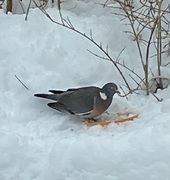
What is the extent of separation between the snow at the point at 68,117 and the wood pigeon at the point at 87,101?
85 millimetres

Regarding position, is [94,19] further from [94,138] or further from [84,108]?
[94,138]

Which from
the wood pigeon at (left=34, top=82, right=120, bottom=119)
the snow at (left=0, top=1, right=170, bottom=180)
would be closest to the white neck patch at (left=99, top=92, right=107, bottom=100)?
the wood pigeon at (left=34, top=82, right=120, bottom=119)

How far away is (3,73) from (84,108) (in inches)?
27.6

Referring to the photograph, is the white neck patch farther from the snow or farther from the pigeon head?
the snow

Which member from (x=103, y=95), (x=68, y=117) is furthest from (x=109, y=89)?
(x=68, y=117)

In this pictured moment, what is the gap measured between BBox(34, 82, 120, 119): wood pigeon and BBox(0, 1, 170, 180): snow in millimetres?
85

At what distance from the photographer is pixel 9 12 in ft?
15.9

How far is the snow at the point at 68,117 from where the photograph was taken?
3.42m

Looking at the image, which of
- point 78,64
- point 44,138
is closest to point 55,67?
point 78,64

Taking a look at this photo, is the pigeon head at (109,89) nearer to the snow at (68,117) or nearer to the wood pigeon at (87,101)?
the wood pigeon at (87,101)

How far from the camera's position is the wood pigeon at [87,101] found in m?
3.87

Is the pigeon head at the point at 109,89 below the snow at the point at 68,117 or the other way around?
the other way around

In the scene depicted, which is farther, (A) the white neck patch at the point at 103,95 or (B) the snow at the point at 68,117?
(A) the white neck patch at the point at 103,95

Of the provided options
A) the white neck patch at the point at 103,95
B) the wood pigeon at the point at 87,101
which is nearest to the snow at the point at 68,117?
the wood pigeon at the point at 87,101
